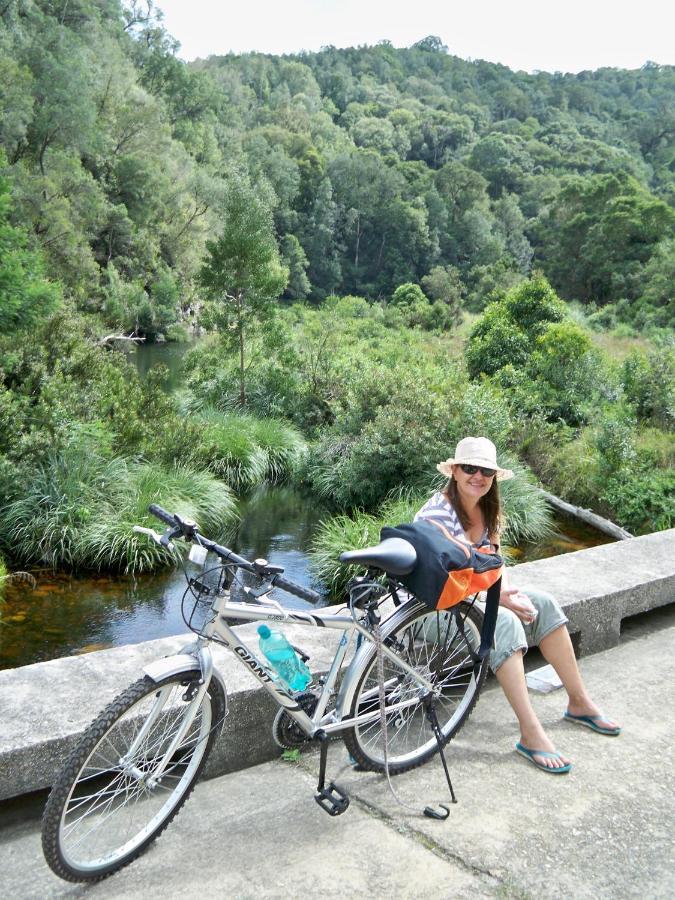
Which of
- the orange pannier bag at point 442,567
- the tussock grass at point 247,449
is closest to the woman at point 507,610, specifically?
the orange pannier bag at point 442,567

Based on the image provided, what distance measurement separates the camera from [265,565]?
257 centimetres

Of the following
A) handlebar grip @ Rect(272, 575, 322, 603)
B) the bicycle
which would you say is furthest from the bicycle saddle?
handlebar grip @ Rect(272, 575, 322, 603)

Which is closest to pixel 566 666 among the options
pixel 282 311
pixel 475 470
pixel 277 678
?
pixel 475 470

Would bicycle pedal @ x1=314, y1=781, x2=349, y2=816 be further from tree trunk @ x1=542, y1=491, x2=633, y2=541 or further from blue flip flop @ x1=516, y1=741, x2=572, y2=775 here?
tree trunk @ x1=542, y1=491, x2=633, y2=541

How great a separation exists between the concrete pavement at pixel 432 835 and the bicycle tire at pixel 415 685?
0.10 m

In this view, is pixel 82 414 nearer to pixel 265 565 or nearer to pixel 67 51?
pixel 265 565

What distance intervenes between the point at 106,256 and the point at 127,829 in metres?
46.1

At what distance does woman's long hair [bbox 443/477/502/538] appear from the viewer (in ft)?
11.9

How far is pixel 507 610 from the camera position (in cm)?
348

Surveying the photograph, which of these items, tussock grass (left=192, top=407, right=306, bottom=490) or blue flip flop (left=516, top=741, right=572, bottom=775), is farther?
tussock grass (left=192, top=407, right=306, bottom=490)

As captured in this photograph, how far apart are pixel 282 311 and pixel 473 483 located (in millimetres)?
22505

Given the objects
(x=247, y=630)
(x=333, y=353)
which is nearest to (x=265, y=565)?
(x=247, y=630)

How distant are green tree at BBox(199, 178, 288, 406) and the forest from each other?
59 mm

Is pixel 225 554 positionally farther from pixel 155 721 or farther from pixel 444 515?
pixel 444 515
